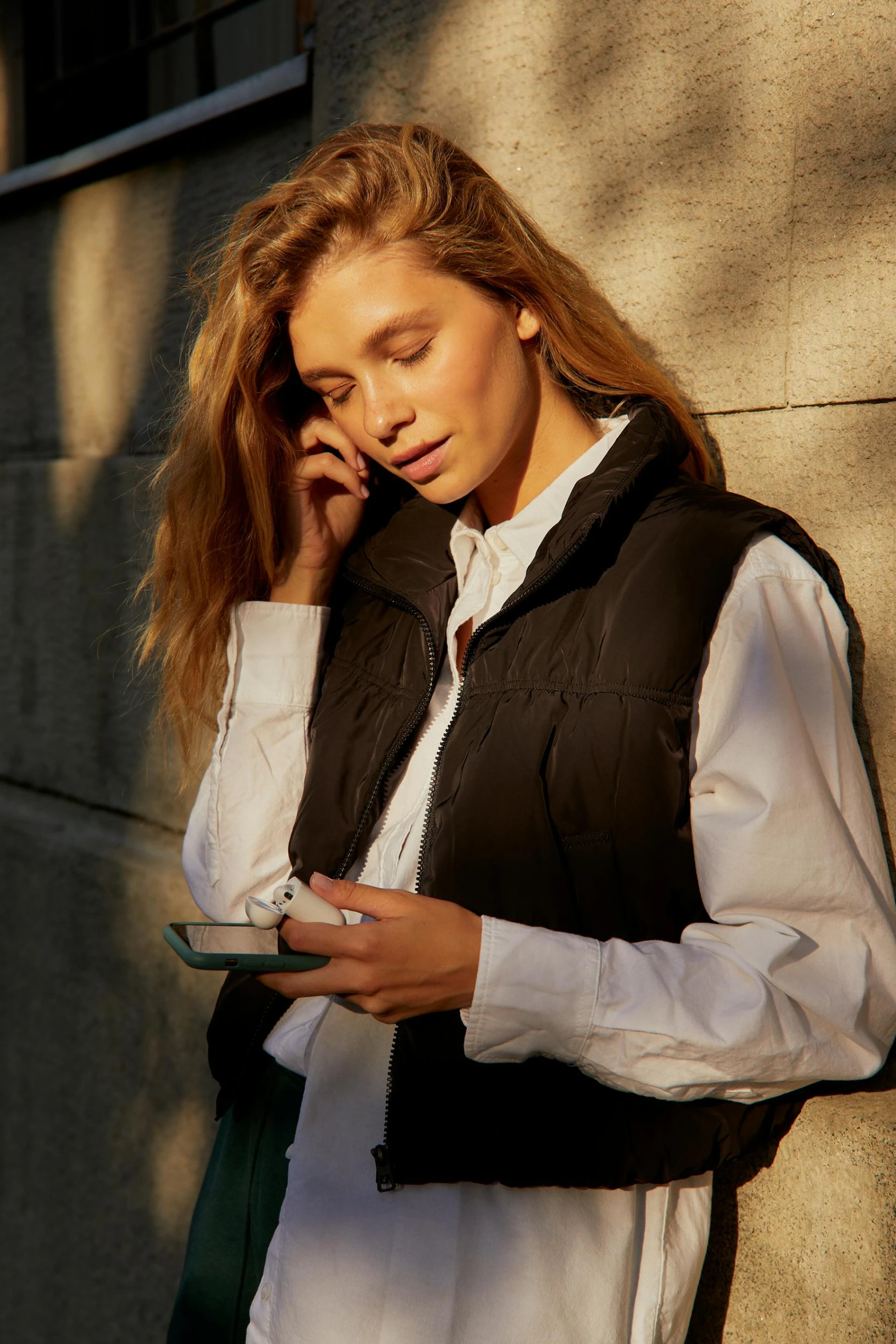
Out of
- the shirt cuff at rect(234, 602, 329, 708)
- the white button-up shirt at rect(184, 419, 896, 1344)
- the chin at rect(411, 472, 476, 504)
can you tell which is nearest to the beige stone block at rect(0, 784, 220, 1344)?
the shirt cuff at rect(234, 602, 329, 708)

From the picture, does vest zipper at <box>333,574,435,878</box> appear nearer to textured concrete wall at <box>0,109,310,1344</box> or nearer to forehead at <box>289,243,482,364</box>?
forehead at <box>289,243,482,364</box>

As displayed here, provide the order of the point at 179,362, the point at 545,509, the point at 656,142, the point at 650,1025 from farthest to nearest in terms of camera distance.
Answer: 1. the point at 179,362
2. the point at 656,142
3. the point at 545,509
4. the point at 650,1025

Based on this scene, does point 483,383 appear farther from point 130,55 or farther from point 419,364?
point 130,55

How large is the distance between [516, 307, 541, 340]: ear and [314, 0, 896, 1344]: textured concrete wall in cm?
31

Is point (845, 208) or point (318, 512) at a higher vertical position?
point (845, 208)

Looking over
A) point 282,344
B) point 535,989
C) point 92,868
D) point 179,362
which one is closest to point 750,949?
point 535,989

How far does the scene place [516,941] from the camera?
1.39 metres

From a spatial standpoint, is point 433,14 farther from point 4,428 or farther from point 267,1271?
point 267,1271

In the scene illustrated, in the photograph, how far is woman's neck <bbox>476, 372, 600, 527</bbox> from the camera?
189 centimetres

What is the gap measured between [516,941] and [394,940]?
0.15m

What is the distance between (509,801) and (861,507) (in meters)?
0.78

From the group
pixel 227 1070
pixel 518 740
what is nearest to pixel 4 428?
pixel 227 1070

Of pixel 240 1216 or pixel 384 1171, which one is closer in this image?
pixel 384 1171

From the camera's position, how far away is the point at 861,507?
180 cm
